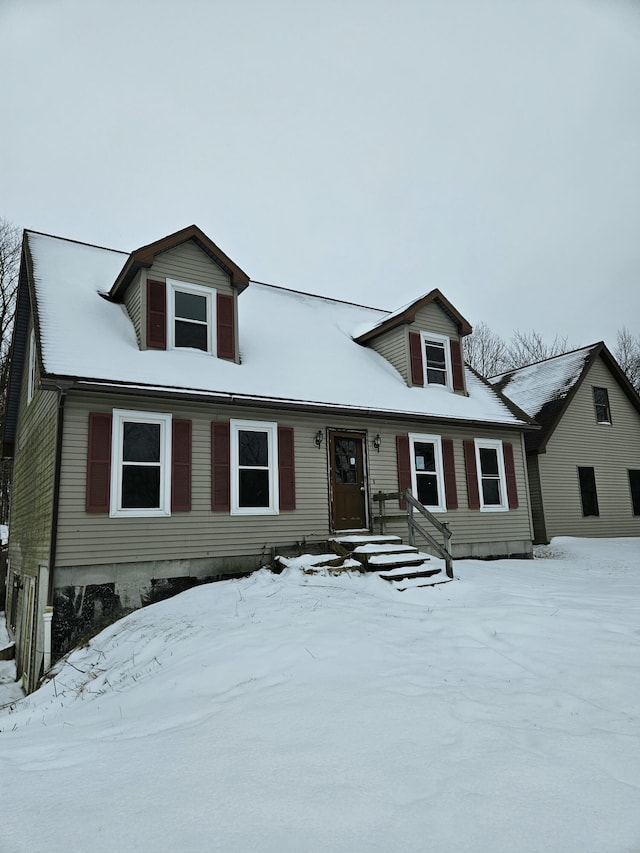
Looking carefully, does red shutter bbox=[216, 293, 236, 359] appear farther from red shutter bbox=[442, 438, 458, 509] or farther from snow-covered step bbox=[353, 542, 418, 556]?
red shutter bbox=[442, 438, 458, 509]

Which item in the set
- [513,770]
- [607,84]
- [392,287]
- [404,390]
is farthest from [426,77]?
[392,287]

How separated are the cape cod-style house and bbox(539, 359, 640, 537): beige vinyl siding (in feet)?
13.8

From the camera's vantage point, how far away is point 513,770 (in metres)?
3.28

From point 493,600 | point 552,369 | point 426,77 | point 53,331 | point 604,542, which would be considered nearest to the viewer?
point 493,600

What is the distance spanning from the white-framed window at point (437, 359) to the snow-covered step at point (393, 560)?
591 cm

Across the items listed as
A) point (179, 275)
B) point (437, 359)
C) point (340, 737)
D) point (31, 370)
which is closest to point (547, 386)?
point (437, 359)

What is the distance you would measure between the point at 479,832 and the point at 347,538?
8127 millimetres

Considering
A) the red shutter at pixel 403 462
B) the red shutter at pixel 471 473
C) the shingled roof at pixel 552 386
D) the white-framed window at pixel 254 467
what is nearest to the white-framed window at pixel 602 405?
the shingled roof at pixel 552 386

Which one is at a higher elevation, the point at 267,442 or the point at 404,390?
the point at 404,390

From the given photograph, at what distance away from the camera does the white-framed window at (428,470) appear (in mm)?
13461

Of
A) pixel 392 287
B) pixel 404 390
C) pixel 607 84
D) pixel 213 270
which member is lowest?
pixel 404 390

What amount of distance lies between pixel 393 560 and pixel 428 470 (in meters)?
4.16

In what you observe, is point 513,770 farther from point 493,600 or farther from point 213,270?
point 213,270

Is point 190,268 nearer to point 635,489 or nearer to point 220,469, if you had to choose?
point 220,469
